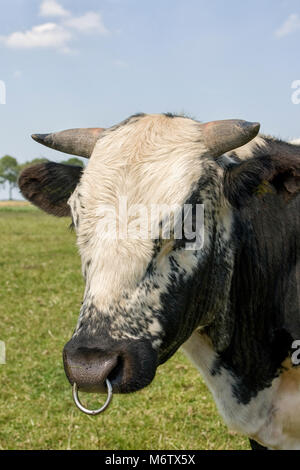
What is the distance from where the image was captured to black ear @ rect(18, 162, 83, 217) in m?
3.43

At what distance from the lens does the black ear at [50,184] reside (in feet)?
11.2

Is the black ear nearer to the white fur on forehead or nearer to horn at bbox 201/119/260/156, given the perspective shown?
the white fur on forehead

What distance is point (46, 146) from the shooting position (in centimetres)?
334

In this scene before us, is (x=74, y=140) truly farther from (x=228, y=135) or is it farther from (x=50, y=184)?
Result: (x=228, y=135)

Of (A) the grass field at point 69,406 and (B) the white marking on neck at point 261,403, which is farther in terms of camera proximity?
(A) the grass field at point 69,406

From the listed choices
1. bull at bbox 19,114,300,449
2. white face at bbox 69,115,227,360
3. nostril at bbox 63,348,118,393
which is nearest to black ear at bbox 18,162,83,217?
bull at bbox 19,114,300,449

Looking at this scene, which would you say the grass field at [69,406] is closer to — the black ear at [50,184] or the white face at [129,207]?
the black ear at [50,184]

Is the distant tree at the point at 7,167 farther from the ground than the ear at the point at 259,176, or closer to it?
closer to it

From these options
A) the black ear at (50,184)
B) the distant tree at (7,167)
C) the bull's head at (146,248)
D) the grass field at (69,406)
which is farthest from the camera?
the distant tree at (7,167)

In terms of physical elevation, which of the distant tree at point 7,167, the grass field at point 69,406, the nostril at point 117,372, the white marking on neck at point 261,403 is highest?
the nostril at point 117,372

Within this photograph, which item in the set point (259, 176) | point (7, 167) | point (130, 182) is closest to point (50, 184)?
point (130, 182)

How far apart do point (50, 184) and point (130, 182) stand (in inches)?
39.8

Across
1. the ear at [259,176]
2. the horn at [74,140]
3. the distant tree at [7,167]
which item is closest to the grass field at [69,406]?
the horn at [74,140]
